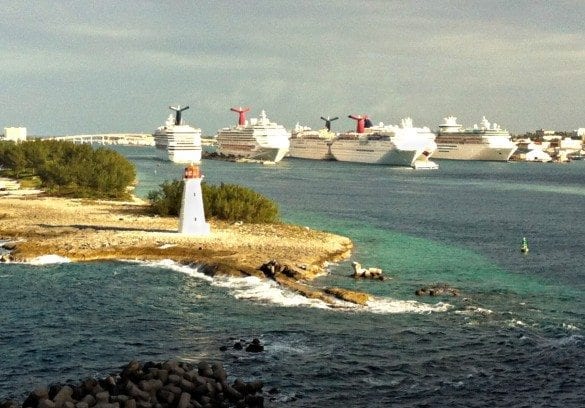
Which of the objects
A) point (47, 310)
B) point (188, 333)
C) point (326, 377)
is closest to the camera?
point (326, 377)

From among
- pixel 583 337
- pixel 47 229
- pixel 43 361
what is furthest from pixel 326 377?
pixel 47 229

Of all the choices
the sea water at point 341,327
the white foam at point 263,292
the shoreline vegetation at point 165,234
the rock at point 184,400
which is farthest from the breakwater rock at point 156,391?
the shoreline vegetation at point 165,234

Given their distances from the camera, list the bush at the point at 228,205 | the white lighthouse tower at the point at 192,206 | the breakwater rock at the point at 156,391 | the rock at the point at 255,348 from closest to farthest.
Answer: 1. the breakwater rock at the point at 156,391
2. the rock at the point at 255,348
3. the white lighthouse tower at the point at 192,206
4. the bush at the point at 228,205

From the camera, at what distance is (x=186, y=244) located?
45531mm

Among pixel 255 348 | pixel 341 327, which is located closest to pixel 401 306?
pixel 341 327

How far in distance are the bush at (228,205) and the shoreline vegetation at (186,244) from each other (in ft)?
5.15

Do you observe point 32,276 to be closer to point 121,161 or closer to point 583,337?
point 583,337

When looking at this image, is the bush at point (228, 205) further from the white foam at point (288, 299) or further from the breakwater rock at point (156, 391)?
the breakwater rock at point (156, 391)

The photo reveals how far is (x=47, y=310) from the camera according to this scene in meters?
31.3

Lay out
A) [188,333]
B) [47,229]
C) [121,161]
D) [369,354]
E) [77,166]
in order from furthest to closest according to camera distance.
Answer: [121,161], [77,166], [47,229], [188,333], [369,354]

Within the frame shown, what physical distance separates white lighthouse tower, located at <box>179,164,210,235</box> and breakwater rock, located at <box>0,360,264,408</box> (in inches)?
1013

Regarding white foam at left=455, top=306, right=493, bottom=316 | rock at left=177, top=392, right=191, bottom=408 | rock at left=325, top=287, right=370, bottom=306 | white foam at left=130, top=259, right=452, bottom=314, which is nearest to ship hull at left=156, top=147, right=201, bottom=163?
white foam at left=130, top=259, right=452, bottom=314

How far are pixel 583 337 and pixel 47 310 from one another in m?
20.8

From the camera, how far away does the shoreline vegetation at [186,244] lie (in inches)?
1533
